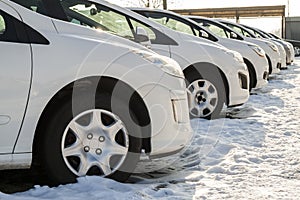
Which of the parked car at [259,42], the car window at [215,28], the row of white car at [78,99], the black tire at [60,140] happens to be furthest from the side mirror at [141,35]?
the parked car at [259,42]

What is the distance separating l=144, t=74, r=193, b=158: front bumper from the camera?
135 inches

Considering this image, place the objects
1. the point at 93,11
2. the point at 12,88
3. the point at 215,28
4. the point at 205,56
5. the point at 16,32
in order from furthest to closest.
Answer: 1. the point at 215,28
2. the point at 205,56
3. the point at 93,11
4. the point at 16,32
5. the point at 12,88

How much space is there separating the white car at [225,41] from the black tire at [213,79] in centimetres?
105

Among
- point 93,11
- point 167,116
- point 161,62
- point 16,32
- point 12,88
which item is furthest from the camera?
point 93,11

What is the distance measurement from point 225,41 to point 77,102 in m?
5.23

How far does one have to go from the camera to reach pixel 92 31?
3.56 metres

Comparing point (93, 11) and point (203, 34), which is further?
point (203, 34)

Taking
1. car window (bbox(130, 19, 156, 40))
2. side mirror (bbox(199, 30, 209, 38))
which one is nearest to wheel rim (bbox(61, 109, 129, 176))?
car window (bbox(130, 19, 156, 40))

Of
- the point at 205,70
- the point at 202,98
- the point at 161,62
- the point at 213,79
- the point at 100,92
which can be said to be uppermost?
the point at 161,62

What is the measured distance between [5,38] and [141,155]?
4.30ft

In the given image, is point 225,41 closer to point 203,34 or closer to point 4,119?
point 203,34

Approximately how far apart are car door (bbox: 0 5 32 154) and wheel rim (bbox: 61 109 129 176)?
356 mm

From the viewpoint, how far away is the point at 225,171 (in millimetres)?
3791

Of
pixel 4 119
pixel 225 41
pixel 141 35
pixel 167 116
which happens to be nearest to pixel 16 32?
pixel 4 119
